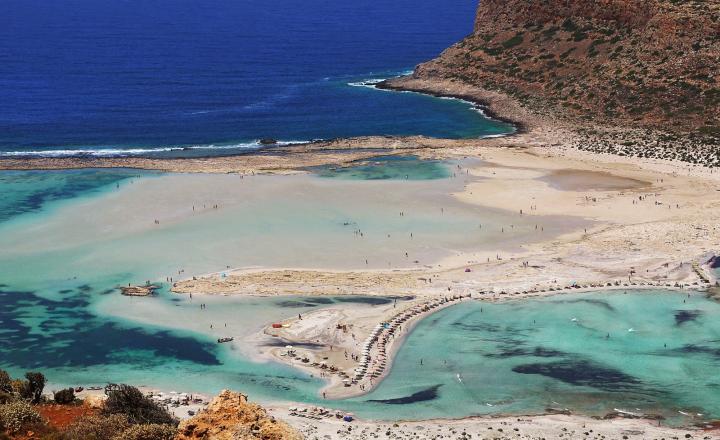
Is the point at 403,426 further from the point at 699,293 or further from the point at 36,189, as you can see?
the point at 36,189

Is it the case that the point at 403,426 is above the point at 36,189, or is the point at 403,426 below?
below

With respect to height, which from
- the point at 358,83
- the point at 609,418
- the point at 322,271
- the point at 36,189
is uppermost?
the point at 358,83

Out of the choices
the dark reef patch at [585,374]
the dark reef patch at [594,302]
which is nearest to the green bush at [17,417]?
the dark reef patch at [585,374]

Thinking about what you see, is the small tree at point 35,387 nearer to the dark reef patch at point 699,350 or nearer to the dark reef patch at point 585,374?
the dark reef patch at point 585,374

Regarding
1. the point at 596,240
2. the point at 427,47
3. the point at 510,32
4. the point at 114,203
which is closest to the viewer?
the point at 596,240

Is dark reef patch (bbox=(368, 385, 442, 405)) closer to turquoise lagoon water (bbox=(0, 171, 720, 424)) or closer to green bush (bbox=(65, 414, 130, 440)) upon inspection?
turquoise lagoon water (bbox=(0, 171, 720, 424))

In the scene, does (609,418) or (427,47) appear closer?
(609,418)

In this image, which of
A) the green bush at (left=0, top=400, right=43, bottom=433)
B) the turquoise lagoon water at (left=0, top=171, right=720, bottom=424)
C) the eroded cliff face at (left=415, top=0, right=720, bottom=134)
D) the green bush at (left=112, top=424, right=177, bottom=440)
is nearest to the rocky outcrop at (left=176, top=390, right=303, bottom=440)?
the green bush at (left=112, top=424, right=177, bottom=440)

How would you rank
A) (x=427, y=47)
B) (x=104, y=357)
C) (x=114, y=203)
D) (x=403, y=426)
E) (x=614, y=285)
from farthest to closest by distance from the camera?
(x=427, y=47), (x=114, y=203), (x=614, y=285), (x=104, y=357), (x=403, y=426)

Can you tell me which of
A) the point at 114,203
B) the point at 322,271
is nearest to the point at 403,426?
the point at 322,271
